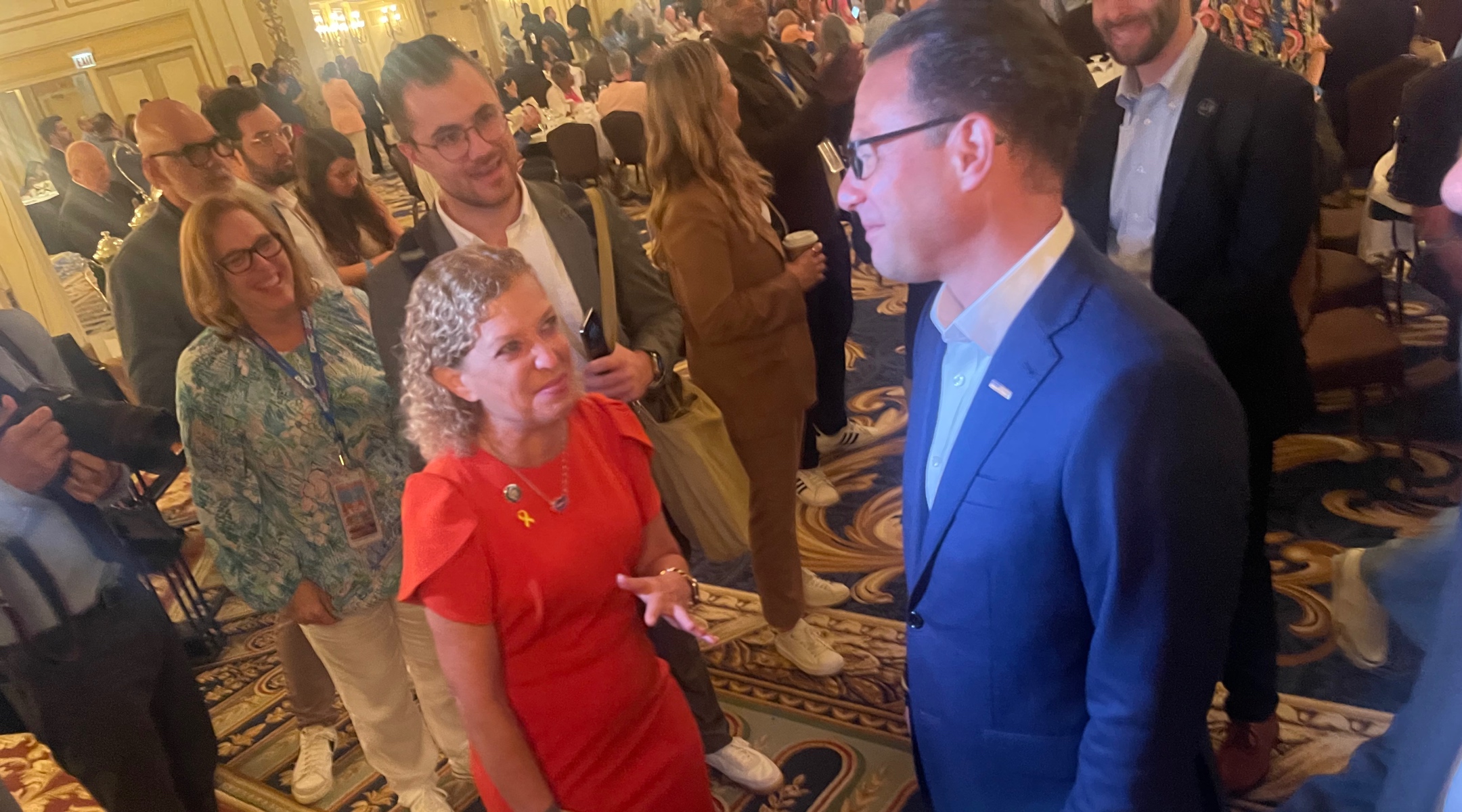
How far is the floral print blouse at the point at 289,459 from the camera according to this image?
1849mm

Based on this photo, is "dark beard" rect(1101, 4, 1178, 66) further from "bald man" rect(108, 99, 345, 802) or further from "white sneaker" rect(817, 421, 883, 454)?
"white sneaker" rect(817, 421, 883, 454)

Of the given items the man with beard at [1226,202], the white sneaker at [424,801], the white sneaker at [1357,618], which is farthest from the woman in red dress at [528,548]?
the white sneaker at [1357,618]

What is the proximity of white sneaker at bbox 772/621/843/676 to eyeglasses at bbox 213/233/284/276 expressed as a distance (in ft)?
5.39

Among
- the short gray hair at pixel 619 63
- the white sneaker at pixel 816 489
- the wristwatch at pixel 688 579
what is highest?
the short gray hair at pixel 619 63

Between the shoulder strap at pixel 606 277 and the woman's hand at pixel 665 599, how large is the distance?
61 cm

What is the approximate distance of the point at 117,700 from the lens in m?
1.76

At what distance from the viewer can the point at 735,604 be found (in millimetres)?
2920

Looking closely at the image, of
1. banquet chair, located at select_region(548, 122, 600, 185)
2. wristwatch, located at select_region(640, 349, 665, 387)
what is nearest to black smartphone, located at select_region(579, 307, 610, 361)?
wristwatch, located at select_region(640, 349, 665, 387)

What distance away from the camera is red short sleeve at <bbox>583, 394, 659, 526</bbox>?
57.5 inches

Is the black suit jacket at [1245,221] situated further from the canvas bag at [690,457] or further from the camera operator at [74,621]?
the camera operator at [74,621]

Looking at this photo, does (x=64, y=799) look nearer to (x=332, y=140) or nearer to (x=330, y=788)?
(x=330, y=788)

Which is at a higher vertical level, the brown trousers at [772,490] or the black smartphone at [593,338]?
the black smartphone at [593,338]

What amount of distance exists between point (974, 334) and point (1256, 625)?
1179 mm

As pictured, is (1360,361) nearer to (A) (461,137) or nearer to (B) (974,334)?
(B) (974,334)
